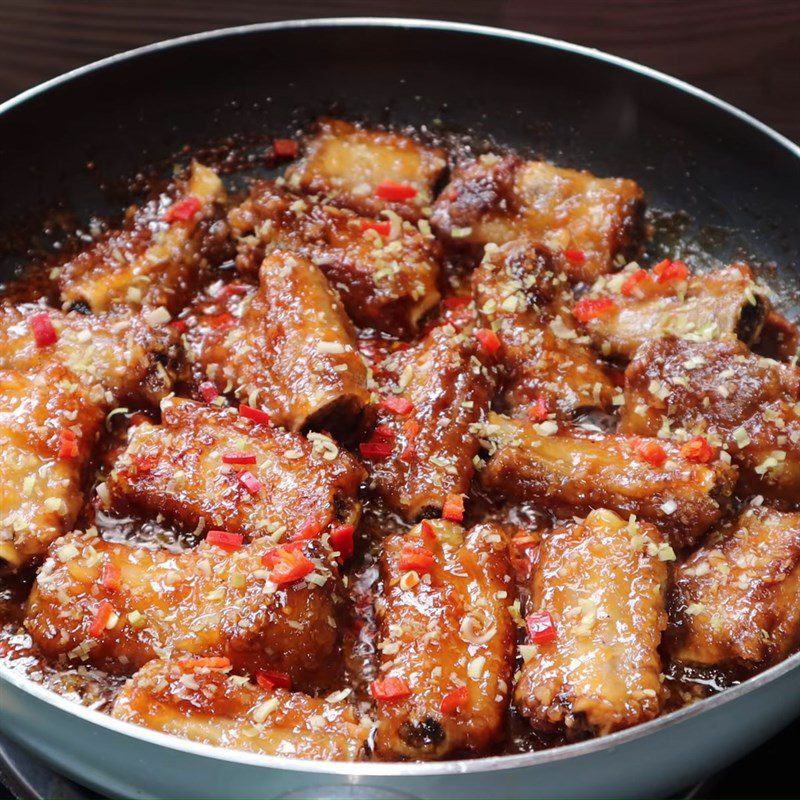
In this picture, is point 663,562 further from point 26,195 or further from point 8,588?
point 26,195

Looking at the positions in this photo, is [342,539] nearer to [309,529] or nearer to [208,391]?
[309,529]

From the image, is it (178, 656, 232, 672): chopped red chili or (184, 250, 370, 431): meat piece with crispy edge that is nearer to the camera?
(178, 656, 232, 672): chopped red chili

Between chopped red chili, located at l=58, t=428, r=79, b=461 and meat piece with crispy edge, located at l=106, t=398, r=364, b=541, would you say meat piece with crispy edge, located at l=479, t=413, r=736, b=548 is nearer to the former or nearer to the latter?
meat piece with crispy edge, located at l=106, t=398, r=364, b=541

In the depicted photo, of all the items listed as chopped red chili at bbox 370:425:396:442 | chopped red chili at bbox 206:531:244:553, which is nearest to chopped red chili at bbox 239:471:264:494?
chopped red chili at bbox 206:531:244:553

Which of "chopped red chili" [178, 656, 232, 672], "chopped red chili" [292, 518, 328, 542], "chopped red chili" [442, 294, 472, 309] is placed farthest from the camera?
"chopped red chili" [442, 294, 472, 309]

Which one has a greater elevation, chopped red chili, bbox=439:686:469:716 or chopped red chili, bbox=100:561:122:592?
chopped red chili, bbox=100:561:122:592

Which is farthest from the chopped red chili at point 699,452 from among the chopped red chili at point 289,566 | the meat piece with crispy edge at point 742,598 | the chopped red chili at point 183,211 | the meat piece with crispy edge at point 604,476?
the chopped red chili at point 183,211

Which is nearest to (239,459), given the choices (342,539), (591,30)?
(342,539)

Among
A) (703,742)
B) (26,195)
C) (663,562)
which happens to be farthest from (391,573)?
(26,195)
